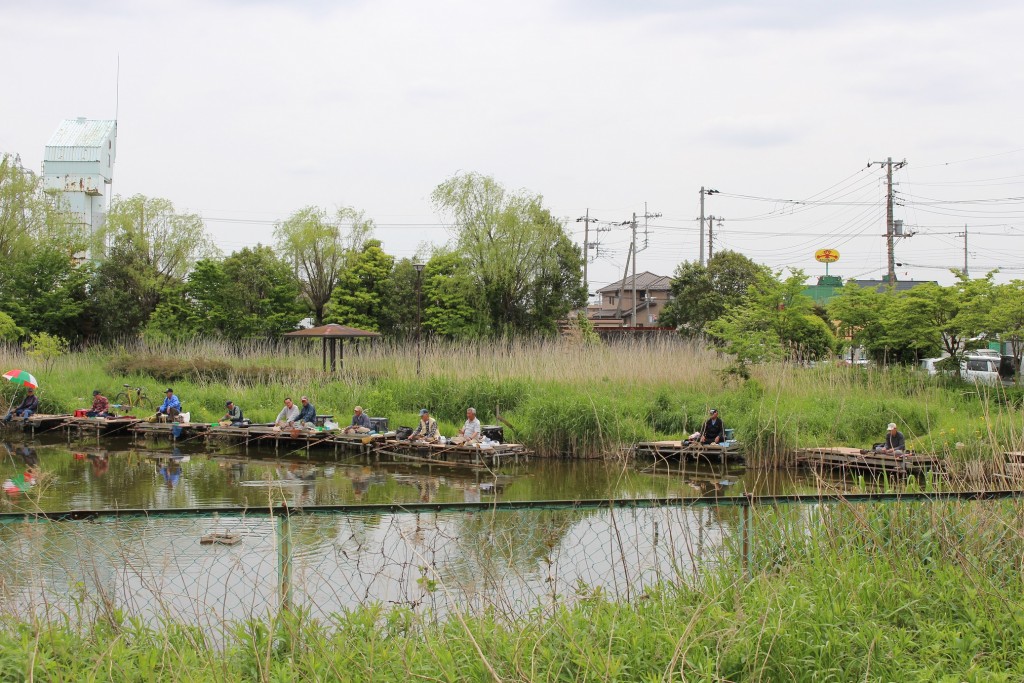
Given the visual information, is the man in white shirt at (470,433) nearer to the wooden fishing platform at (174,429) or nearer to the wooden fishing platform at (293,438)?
the wooden fishing platform at (293,438)

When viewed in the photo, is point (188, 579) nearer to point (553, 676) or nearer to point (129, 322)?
point (553, 676)

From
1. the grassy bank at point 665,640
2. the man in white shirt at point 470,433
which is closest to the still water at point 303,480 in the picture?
the man in white shirt at point 470,433

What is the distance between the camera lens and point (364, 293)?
4097cm

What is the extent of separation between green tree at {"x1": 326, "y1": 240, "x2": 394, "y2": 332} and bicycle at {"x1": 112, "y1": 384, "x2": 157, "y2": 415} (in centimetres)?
1275

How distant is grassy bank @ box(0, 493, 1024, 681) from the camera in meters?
3.93

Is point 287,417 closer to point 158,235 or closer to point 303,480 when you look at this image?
point 303,480

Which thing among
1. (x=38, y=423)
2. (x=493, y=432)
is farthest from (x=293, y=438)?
(x=38, y=423)

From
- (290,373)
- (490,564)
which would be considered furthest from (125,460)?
(490,564)

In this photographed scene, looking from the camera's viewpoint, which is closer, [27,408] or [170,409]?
[170,409]

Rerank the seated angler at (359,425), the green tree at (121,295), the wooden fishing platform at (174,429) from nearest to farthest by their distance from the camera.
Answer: the seated angler at (359,425), the wooden fishing platform at (174,429), the green tree at (121,295)

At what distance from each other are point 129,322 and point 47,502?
89.9 feet

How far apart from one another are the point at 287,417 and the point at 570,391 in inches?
277

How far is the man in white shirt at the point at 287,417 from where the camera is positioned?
22625 mm

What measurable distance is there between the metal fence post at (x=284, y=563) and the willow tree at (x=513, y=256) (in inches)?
1331
